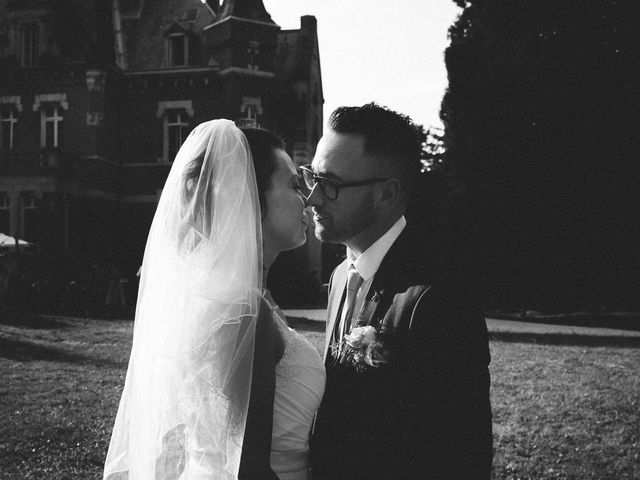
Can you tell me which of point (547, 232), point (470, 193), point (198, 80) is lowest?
point (547, 232)

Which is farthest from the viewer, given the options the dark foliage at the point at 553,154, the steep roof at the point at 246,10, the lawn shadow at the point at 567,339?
the steep roof at the point at 246,10

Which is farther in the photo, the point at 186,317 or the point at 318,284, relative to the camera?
the point at 318,284

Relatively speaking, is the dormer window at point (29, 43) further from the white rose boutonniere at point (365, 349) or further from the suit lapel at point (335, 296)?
the white rose boutonniere at point (365, 349)

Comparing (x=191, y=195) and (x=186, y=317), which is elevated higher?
(x=191, y=195)

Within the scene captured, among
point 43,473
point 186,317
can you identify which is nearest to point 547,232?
point 43,473

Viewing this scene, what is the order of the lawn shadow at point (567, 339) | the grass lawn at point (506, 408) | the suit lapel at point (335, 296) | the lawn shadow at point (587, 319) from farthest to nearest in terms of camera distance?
the lawn shadow at point (587, 319) < the lawn shadow at point (567, 339) < the grass lawn at point (506, 408) < the suit lapel at point (335, 296)

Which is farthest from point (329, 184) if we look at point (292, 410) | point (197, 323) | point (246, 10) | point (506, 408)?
point (246, 10)

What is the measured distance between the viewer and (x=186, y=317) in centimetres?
284

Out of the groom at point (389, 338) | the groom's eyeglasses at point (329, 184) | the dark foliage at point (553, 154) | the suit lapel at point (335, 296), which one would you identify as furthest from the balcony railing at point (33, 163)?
the groom at point (389, 338)

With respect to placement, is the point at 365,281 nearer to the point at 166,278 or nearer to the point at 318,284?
the point at 166,278

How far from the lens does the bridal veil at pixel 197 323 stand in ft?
8.97

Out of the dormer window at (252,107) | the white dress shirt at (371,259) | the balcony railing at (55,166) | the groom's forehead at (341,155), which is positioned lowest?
the white dress shirt at (371,259)

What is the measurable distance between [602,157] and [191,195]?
1971cm

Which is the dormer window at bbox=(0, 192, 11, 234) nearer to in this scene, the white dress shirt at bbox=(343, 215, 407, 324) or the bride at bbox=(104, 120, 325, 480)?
the bride at bbox=(104, 120, 325, 480)
